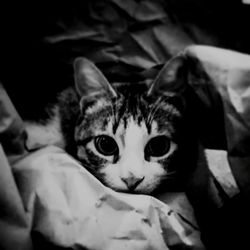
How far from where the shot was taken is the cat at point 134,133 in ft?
2.60

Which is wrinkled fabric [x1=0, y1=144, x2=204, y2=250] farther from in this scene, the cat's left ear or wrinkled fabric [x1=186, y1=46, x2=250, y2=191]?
the cat's left ear

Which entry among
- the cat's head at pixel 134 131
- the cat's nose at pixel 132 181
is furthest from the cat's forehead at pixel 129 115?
the cat's nose at pixel 132 181

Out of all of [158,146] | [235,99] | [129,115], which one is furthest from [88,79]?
[235,99]

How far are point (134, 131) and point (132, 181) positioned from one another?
0.46 ft

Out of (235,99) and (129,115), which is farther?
(129,115)

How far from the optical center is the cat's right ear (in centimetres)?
90

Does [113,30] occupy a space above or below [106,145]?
above

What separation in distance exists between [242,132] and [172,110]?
0.26 meters

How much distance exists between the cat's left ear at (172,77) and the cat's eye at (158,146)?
0.49 ft

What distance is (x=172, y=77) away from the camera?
2.92ft

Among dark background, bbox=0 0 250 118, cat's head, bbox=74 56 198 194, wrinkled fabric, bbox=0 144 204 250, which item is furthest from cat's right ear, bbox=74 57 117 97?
wrinkled fabric, bbox=0 144 204 250

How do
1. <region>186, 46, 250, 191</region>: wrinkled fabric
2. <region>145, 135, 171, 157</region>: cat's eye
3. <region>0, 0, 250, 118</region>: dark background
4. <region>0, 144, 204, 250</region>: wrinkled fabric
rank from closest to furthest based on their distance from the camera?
<region>0, 144, 204, 250</region>: wrinkled fabric → <region>186, 46, 250, 191</region>: wrinkled fabric → <region>145, 135, 171, 157</region>: cat's eye → <region>0, 0, 250, 118</region>: dark background

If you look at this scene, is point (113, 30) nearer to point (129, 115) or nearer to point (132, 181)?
point (129, 115)

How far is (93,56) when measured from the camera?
3.42ft
